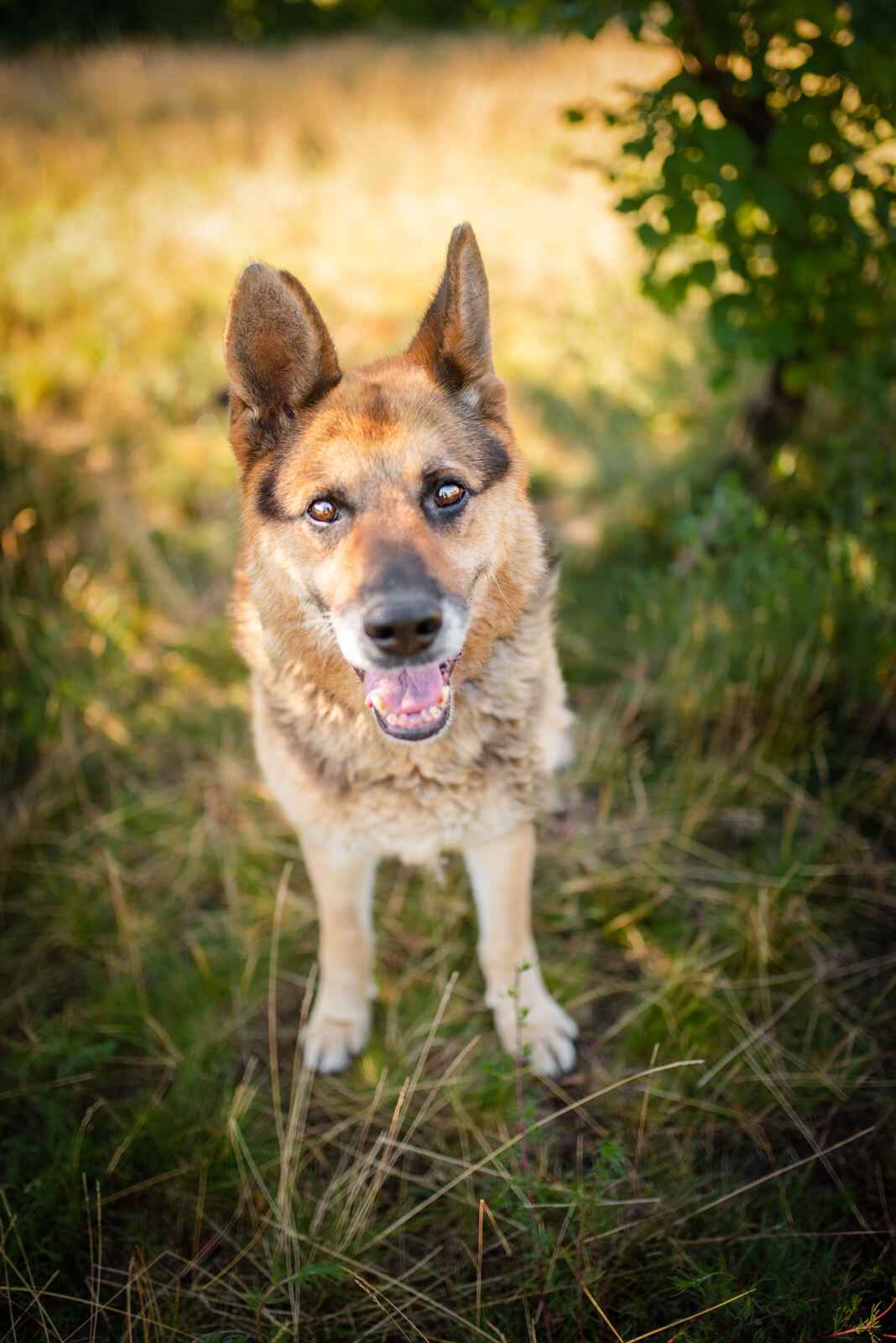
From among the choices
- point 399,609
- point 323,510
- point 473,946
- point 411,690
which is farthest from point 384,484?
point 473,946

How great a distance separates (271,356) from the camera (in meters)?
2.43

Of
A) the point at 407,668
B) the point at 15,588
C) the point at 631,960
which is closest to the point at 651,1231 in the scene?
the point at 631,960

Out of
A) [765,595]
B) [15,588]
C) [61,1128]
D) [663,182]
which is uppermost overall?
[663,182]

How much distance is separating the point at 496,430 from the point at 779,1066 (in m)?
2.44

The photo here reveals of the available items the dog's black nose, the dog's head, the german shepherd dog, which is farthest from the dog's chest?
the dog's black nose

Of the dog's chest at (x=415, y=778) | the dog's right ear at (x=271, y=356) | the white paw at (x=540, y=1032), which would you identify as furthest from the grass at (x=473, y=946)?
the dog's right ear at (x=271, y=356)

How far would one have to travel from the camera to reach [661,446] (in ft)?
19.0

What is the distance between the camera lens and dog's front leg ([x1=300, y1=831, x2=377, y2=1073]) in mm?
2824

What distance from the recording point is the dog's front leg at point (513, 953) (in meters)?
2.74

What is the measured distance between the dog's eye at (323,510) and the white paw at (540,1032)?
184 cm

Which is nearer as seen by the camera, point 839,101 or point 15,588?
point 839,101

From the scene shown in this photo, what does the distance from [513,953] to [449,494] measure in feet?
5.53

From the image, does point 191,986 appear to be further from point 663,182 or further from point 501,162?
point 501,162

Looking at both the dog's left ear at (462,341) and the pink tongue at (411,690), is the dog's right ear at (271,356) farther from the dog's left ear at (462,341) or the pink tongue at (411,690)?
the pink tongue at (411,690)
